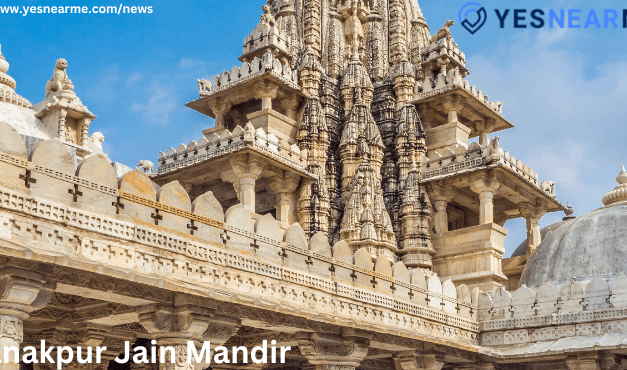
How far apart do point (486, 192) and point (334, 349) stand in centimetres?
1432

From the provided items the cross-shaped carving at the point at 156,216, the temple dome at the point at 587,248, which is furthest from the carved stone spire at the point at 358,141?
the cross-shaped carving at the point at 156,216

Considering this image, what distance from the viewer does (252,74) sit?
29.4 metres

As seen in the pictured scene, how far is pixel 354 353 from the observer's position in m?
15.7

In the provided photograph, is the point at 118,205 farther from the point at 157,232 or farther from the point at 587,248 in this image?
the point at 587,248

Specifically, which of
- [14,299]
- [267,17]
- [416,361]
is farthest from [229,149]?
[14,299]

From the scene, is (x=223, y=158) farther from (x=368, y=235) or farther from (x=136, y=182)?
(x=136, y=182)

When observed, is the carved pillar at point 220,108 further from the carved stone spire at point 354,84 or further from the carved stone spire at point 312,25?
the carved stone spire at point 354,84

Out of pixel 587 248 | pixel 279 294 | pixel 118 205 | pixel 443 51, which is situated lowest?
pixel 279 294

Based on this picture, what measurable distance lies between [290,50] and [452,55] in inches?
268

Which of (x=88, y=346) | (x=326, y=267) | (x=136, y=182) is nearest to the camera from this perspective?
(x=136, y=182)

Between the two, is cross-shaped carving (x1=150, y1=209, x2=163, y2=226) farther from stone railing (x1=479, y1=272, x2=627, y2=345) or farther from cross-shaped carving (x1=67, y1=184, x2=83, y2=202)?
stone railing (x1=479, y1=272, x2=627, y2=345)

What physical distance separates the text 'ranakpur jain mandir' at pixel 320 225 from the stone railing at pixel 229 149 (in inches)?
3.3

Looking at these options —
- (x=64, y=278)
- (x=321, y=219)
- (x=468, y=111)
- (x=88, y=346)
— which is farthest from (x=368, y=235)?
(x=64, y=278)

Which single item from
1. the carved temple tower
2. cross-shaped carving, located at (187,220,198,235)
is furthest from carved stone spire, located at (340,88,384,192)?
cross-shaped carving, located at (187,220,198,235)
